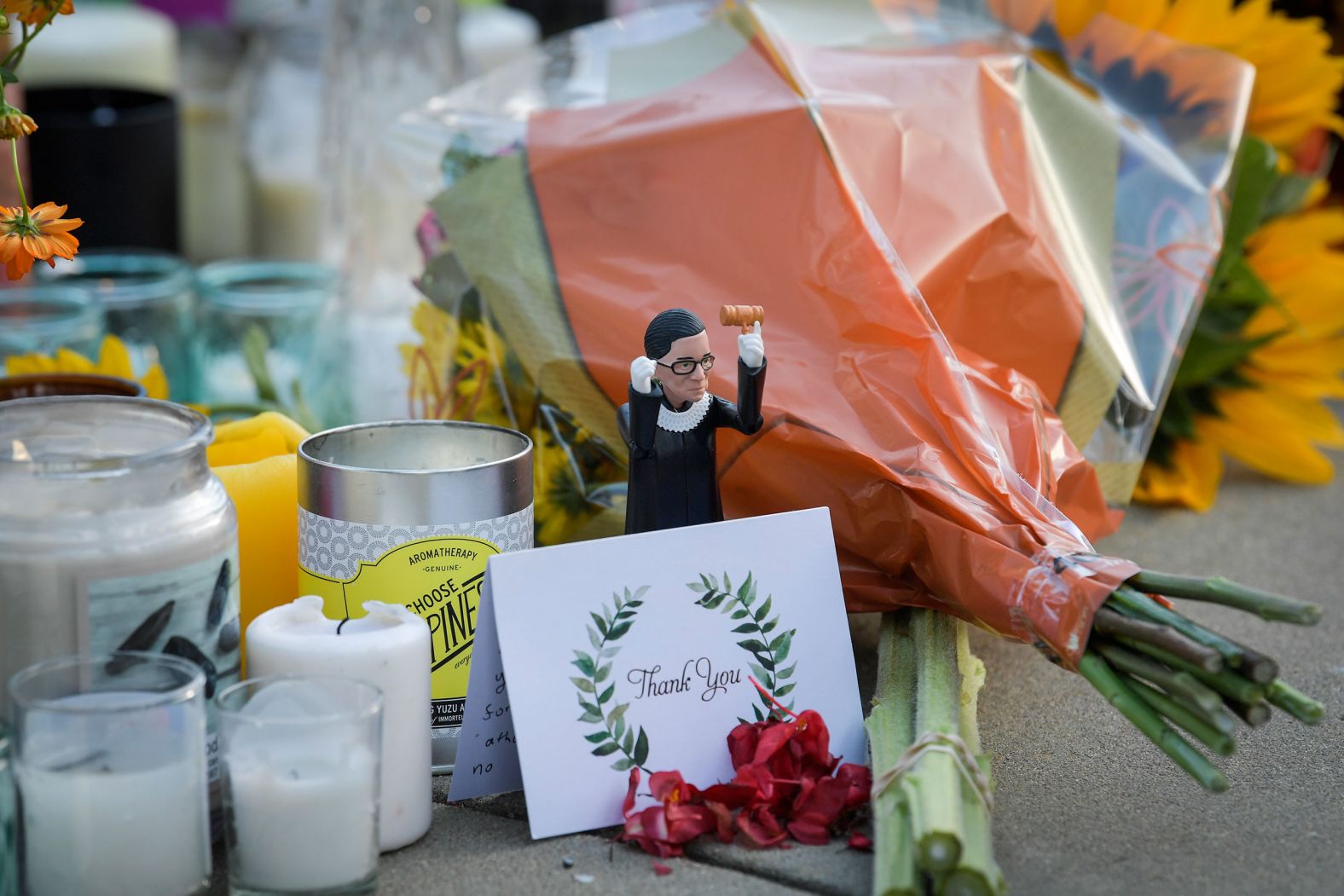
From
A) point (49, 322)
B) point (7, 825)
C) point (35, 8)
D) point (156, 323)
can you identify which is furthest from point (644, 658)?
point (156, 323)

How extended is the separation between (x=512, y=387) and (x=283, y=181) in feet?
5.82

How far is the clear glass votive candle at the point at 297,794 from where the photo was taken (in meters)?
0.77

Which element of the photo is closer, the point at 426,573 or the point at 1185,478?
the point at 426,573

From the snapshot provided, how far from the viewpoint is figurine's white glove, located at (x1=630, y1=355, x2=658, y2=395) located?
966 mm

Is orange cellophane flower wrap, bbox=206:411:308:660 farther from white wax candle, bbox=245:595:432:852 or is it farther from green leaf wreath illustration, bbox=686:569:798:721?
green leaf wreath illustration, bbox=686:569:798:721

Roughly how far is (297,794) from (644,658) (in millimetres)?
255

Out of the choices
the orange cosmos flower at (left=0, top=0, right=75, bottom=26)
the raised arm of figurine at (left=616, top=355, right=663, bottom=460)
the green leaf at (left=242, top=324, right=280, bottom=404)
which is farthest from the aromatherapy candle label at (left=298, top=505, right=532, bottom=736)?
the green leaf at (left=242, top=324, right=280, bottom=404)

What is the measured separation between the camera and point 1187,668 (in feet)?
2.61

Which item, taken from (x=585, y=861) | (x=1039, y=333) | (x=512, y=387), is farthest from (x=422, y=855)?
(x=1039, y=333)

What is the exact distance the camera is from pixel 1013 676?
1173 mm

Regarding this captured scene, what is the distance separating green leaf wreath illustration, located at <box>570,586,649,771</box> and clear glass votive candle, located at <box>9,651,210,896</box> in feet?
0.81

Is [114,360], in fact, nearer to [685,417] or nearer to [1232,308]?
[685,417]

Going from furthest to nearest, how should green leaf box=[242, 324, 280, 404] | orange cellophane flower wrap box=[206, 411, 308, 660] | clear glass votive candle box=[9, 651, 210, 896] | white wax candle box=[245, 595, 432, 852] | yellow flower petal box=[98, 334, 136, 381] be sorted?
green leaf box=[242, 324, 280, 404] < yellow flower petal box=[98, 334, 136, 381] < orange cellophane flower wrap box=[206, 411, 308, 660] < white wax candle box=[245, 595, 432, 852] < clear glass votive candle box=[9, 651, 210, 896]

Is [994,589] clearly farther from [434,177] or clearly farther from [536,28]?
[536,28]
